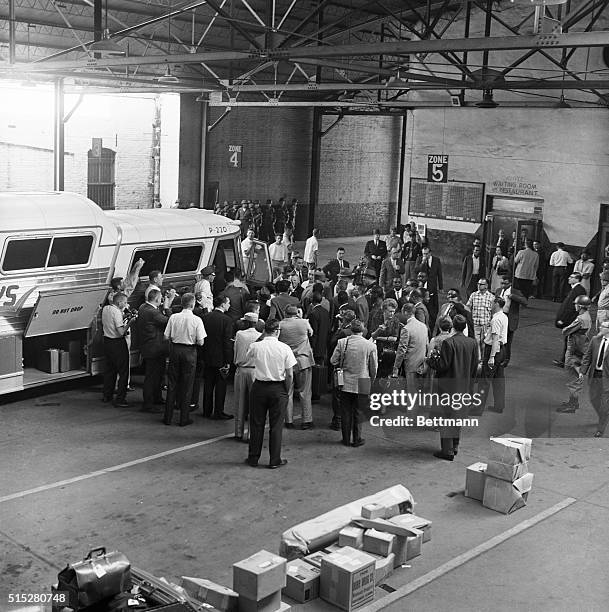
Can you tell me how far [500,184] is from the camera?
2470 centimetres

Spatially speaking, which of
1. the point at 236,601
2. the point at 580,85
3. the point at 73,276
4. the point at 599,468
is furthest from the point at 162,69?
the point at 236,601

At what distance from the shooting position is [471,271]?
2277 cm

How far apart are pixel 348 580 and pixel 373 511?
111 centimetres

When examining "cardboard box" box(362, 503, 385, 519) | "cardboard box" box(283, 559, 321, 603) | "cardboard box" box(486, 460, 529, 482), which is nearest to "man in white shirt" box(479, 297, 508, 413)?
"cardboard box" box(486, 460, 529, 482)

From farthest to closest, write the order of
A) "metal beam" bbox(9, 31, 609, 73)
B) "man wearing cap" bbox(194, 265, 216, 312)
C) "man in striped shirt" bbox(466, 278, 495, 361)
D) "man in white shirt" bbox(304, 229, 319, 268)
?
"man in white shirt" bbox(304, 229, 319, 268) < "man in striped shirt" bbox(466, 278, 495, 361) < "man wearing cap" bbox(194, 265, 216, 312) < "metal beam" bbox(9, 31, 609, 73)

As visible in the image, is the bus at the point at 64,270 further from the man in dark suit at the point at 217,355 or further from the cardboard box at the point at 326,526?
the cardboard box at the point at 326,526

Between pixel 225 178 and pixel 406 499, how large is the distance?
2264 cm

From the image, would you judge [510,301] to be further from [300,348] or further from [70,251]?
[70,251]

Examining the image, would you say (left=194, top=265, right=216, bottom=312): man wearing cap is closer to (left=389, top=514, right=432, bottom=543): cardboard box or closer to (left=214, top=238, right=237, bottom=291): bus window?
(left=214, top=238, right=237, bottom=291): bus window

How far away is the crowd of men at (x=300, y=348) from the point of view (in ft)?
35.8

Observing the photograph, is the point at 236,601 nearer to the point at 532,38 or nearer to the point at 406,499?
the point at 406,499

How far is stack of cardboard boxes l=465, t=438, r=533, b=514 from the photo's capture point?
30.8ft

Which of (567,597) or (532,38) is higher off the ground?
(532,38)

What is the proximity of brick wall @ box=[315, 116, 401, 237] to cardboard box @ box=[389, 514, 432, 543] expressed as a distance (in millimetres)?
25301
